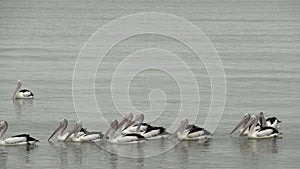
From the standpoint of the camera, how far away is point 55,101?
99.0ft

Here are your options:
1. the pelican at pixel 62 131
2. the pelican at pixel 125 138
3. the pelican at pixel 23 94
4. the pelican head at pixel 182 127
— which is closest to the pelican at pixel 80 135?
the pelican at pixel 62 131

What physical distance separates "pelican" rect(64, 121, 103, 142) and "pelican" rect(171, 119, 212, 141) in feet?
6.87

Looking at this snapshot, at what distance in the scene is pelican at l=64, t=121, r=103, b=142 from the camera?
24.3m

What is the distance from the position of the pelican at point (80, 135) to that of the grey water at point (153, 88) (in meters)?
0.22

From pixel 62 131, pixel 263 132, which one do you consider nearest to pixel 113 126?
pixel 62 131

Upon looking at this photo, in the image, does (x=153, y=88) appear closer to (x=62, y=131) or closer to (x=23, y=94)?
(x=23, y=94)

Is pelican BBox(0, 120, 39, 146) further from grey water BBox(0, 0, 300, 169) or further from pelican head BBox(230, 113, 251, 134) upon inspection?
pelican head BBox(230, 113, 251, 134)

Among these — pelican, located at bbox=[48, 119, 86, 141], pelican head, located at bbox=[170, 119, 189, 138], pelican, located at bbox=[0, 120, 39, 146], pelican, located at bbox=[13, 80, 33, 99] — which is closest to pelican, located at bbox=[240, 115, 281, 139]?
pelican head, located at bbox=[170, 119, 189, 138]

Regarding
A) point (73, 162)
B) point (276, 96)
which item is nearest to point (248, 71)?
point (276, 96)

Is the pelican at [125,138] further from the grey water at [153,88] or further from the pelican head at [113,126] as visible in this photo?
the grey water at [153,88]

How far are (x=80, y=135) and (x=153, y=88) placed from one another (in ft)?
29.3

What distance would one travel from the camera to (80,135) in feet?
80.3

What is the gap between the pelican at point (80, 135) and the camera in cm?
2430

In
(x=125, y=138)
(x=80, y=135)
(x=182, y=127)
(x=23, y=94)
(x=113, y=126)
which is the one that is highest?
(x=23, y=94)
